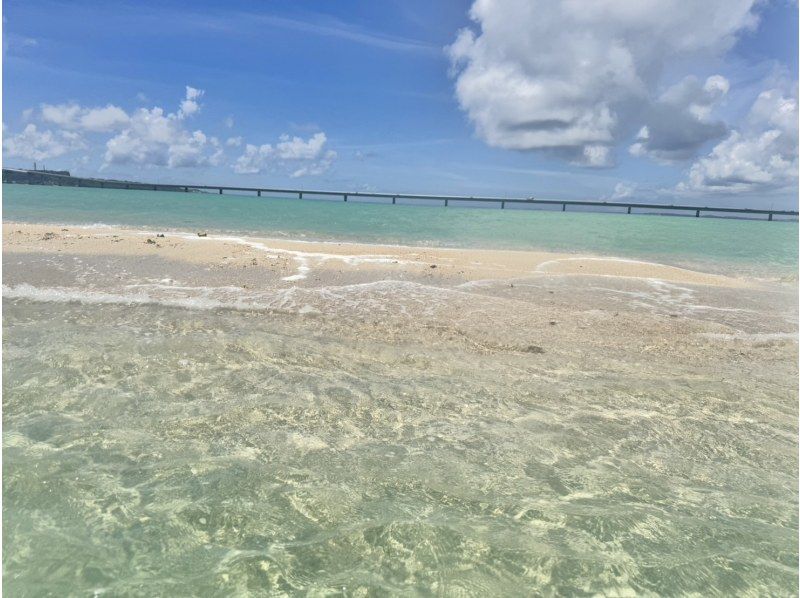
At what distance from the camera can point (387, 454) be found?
462 centimetres

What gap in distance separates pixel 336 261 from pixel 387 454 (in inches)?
507

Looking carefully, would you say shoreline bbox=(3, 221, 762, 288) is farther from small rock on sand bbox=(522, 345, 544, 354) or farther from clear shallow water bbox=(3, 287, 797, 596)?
clear shallow water bbox=(3, 287, 797, 596)

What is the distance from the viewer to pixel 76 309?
9.45 m

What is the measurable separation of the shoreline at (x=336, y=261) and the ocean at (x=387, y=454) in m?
5.03

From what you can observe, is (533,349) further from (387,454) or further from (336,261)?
(336,261)

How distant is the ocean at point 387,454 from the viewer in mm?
3203

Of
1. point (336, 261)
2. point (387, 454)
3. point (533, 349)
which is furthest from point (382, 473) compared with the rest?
point (336, 261)

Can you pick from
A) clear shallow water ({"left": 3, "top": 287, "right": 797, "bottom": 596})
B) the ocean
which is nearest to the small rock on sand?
the ocean

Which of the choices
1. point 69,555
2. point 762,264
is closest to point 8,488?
point 69,555

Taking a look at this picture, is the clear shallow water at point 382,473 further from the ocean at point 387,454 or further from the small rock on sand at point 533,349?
the small rock on sand at point 533,349

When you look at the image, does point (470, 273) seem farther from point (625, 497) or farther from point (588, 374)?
point (625, 497)

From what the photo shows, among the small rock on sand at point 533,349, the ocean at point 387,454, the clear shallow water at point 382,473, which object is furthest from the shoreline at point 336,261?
the clear shallow water at point 382,473

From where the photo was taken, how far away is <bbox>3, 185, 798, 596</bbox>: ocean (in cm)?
320

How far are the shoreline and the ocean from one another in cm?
503
